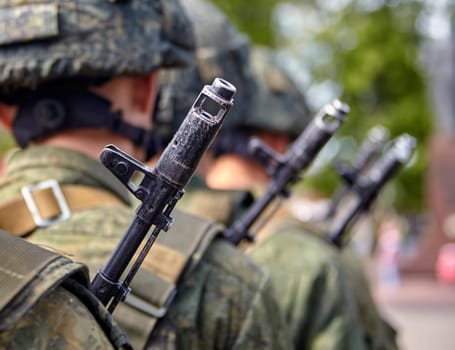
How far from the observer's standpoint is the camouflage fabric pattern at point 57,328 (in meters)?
1.35

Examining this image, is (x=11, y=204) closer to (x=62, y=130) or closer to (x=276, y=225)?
(x=62, y=130)

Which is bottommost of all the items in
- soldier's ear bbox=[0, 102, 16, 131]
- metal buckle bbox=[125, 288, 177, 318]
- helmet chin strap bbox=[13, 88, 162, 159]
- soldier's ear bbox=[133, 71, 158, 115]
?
metal buckle bbox=[125, 288, 177, 318]

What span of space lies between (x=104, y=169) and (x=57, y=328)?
2.97ft

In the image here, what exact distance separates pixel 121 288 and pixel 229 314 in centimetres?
41

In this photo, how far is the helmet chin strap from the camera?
2283 millimetres

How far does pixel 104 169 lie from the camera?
7.45 ft

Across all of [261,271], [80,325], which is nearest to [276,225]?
[261,271]

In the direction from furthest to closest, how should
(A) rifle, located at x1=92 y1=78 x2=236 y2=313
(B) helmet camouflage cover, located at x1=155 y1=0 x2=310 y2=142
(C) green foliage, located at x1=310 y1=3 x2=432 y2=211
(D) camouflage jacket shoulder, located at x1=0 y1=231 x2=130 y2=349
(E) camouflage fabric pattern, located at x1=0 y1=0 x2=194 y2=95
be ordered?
(C) green foliage, located at x1=310 y1=3 x2=432 y2=211, (B) helmet camouflage cover, located at x1=155 y1=0 x2=310 y2=142, (E) camouflage fabric pattern, located at x1=0 y1=0 x2=194 y2=95, (A) rifle, located at x1=92 y1=78 x2=236 y2=313, (D) camouflage jacket shoulder, located at x1=0 y1=231 x2=130 y2=349

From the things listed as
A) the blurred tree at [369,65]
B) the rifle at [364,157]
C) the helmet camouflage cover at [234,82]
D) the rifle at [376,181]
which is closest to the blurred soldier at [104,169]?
the helmet camouflage cover at [234,82]

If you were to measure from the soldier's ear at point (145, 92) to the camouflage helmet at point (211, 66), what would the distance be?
1.39 meters

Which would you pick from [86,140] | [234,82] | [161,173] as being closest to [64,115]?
[86,140]

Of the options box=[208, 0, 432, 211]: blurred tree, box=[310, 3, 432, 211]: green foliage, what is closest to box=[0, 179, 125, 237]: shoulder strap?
box=[208, 0, 432, 211]: blurred tree

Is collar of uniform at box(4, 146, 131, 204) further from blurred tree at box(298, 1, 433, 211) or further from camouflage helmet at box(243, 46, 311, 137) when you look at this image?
blurred tree at box(298, 1, 433, 211)

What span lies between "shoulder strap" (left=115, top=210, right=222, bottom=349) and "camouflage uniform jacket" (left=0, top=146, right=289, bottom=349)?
0.02 m
